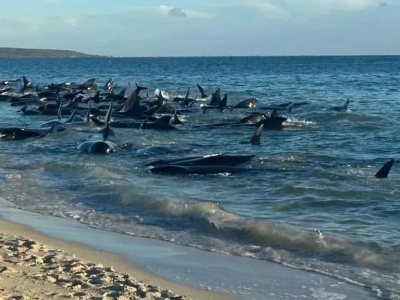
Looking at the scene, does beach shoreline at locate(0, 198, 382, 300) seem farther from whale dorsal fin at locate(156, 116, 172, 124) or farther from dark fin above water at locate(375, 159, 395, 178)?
whale dorsal fin at locate(156, 116, 172, 124)

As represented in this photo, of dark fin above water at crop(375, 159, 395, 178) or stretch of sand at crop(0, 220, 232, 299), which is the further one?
dark fin above water at crop(375, 159, 395, 178)

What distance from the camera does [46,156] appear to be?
62.8 feet

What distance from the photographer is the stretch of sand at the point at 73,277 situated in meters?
7.33

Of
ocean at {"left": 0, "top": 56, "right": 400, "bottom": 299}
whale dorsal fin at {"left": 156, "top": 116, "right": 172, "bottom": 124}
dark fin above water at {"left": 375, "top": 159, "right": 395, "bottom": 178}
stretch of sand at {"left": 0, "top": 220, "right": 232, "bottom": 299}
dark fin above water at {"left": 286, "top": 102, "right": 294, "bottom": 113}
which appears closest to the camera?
stretch of sand at {"left": 0, "top": 220, "right": 232, "bottom": 299}

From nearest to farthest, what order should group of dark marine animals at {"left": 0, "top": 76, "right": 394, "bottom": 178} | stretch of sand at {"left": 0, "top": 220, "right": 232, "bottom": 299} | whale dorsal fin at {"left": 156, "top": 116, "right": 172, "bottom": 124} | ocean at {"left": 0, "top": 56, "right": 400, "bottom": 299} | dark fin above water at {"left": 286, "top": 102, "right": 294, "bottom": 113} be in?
stretch of sand at {"left": 0, "top": 220, "right": 232, "bottom": 299}
ocean at {"left": 0, "top": 56, "right": 400, "bottom": 299}
group of dark marine animals at {"left": 0, "top": 76, "right": 394, "bottom": 178}
whale dorsal fin at {"left": 156, "top": 116, "right": 172, "bottom": 124}
dark fin above water at {"left": 286, "top": 102, "right": 294, "bottom": 113}

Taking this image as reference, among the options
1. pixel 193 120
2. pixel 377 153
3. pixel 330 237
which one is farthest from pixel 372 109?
pixel 330 237

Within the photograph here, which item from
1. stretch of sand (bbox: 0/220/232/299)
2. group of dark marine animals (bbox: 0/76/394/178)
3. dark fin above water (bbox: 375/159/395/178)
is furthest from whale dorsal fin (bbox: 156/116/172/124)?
stretch of sand (bbox: 0/220/232/299)

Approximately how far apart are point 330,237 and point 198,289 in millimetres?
2820

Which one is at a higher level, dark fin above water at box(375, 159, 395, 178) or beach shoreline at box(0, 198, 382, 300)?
dark fin above water at box(375, 159, 395, 178)

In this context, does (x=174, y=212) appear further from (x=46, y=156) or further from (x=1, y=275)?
(x=46, y=156)

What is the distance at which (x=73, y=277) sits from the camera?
7902 mm

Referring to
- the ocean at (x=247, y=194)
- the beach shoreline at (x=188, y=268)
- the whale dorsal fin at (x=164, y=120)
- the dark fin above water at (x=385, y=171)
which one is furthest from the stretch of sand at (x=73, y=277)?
the whale dorsal fin at (x=164, y=120)

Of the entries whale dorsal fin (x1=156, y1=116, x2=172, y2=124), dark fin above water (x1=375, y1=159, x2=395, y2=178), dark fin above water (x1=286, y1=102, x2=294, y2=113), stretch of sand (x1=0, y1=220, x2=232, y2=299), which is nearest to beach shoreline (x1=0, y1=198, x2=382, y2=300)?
stretch of sand (x1=0, y1=220, x2=232, y2=299)

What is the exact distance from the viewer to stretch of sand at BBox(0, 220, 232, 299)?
289 inches
